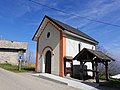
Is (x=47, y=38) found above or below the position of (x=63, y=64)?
above

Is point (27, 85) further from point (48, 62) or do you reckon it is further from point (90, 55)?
Result: point (48, 62)

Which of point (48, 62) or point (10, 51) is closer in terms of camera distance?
point (48, 62)

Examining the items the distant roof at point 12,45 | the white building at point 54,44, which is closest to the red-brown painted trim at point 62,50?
the white building at point 54,44

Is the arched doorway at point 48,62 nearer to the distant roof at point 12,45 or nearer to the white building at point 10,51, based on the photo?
the white building at point 10,51

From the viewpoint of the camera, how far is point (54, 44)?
781 inches

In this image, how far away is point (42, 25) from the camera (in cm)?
2155

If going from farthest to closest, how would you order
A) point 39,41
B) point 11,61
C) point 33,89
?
point 11,61
point 39,41
point 33,89

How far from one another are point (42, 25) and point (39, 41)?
2.09 meters

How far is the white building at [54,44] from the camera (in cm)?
1891

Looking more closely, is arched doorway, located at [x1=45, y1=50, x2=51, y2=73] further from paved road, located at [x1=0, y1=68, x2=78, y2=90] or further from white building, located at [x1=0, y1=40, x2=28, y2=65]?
white building, located at [x1=0, y1=40, x2=28, y2=65]

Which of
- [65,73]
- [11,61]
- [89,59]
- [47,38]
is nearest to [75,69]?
[65,73]

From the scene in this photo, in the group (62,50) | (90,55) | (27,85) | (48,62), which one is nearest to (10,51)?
(48,62)

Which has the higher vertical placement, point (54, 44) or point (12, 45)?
point (12, 45)

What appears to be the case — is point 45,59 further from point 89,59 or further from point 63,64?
point 89,59
